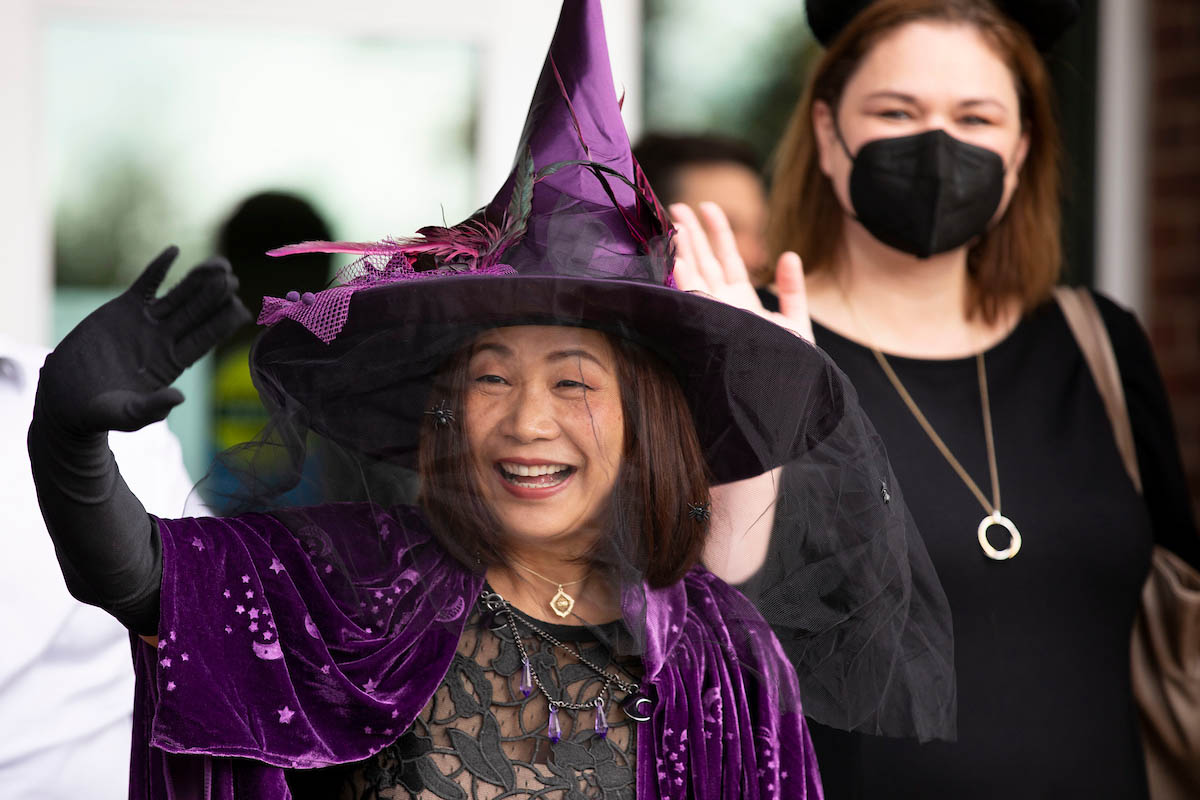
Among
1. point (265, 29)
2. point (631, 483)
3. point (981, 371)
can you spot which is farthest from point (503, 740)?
point (265, 29)

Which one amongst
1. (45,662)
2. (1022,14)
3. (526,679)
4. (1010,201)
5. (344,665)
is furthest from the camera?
(1010,201)

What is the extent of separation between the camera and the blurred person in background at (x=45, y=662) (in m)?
2.07

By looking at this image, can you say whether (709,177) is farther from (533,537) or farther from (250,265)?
(533,537)

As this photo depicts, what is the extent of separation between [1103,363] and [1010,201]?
40cm

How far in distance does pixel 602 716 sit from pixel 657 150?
2305 millimetres

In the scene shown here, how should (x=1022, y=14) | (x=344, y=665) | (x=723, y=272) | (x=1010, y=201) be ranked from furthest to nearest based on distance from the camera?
(x=1010, y=201), (x=1022, y=14), (x=723, y=272), (x=344, y=665)

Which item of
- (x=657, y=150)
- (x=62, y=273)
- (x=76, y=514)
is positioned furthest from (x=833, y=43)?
(x=62, y=273)

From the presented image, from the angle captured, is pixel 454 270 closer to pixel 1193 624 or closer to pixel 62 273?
pixel 1193 624

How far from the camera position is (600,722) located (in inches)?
76.5

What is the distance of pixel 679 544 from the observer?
6.46ft

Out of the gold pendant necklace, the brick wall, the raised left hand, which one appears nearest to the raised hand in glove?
the raised left hand

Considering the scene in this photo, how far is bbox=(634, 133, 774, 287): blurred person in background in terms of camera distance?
3.88 metres

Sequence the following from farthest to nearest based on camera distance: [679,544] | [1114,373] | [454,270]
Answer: [1114,373] → [679,544] → [454,270]

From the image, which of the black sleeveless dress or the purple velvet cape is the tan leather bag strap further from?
the purple velvet cape
